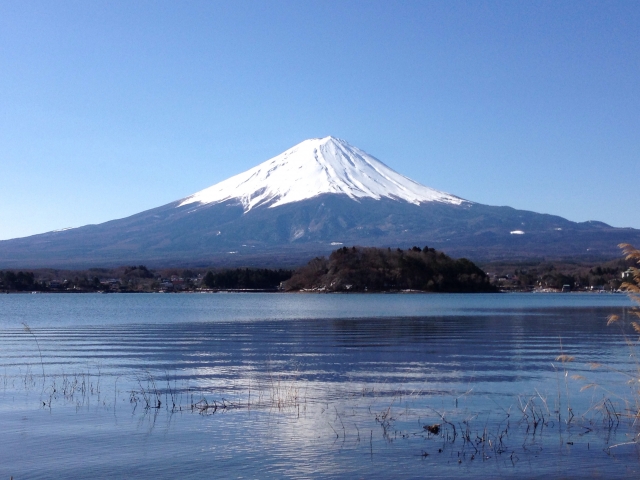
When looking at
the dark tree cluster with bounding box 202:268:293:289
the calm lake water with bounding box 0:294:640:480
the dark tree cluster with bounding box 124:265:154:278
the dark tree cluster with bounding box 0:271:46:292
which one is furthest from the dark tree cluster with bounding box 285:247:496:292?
the calm lake water with bounding box 0:294:640:480

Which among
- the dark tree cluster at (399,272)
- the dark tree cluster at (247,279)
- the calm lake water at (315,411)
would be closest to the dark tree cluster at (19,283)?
the dark tree cluster at (247,279)

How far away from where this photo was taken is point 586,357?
68.6ft

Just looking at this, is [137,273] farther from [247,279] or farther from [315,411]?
[315,411]

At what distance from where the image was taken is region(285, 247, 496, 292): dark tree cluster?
294ft

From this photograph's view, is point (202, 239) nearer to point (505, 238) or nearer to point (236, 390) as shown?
point (505, 238)

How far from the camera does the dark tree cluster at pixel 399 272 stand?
89562mm

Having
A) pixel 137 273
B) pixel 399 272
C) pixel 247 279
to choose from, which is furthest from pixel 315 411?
pixel 137 273

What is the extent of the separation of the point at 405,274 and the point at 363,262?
508 centimetres

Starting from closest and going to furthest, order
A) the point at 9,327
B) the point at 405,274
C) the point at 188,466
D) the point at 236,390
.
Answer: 1. the point at 188,466
2. the point at 236,390
3. the point at 9,327
4. the point at 405,274

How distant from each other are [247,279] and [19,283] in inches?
1078

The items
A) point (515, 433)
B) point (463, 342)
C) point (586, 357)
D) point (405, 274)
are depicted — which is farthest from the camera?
point (405, 274)

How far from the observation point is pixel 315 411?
512 inches

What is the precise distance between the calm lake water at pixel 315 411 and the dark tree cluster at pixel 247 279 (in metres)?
75.1

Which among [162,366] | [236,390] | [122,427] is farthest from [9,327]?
[122,427]
